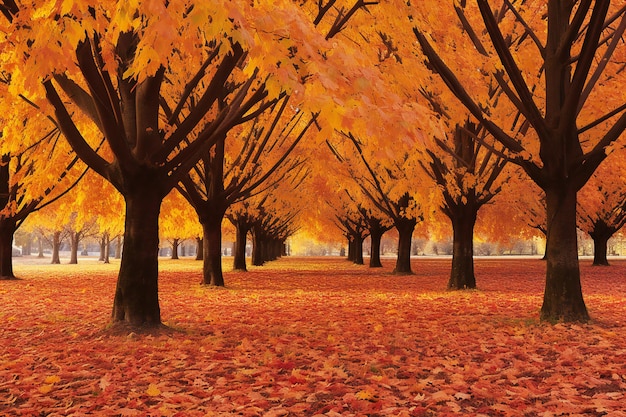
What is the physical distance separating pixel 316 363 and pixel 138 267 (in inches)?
130

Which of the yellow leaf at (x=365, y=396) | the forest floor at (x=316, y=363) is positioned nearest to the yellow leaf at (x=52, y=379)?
the forest floor at (x=316, y=363)

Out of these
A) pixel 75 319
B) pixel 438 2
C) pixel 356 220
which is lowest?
pixel 75 319

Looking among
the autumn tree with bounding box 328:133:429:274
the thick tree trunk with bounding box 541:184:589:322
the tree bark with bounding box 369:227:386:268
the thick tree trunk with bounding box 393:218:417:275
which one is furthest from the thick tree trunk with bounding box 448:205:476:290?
the tree bark with bounding box 369:227:386:268

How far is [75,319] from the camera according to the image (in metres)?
8.88

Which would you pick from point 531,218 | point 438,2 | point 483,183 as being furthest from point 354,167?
point 531,218

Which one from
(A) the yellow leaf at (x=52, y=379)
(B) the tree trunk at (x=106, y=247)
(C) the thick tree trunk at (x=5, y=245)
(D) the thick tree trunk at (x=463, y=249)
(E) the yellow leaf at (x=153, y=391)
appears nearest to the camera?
(E) the yellow leaf at (x=153, y=391)

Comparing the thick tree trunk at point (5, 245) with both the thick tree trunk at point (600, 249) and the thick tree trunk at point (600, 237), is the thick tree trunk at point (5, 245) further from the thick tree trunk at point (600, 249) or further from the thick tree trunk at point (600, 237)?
the thick tree trunk at point (600, 249)

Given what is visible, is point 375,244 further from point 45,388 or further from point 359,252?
point 45,388

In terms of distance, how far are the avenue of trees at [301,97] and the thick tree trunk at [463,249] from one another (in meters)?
0.04

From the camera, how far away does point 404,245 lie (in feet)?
80.3

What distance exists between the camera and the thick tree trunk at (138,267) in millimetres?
7426

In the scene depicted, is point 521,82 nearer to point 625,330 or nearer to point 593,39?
point 593,39

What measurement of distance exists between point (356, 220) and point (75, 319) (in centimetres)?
2724

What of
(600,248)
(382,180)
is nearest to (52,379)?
(382,180)
